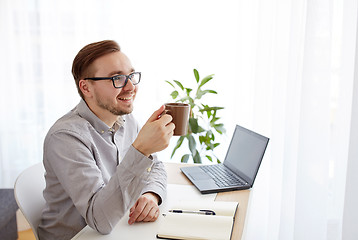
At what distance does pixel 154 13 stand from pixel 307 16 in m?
1.17

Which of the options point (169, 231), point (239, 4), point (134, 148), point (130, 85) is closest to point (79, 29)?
point (239, 4)

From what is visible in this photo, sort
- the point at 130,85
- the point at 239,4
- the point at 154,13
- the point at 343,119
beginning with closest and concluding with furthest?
the point at 130,85, the point at 343,119, the point at 239,4, the point at 154,13

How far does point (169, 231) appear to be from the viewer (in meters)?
1.17

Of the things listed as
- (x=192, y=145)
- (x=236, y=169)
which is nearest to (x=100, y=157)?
(x=236, y=169)

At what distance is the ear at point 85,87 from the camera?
1.50 m

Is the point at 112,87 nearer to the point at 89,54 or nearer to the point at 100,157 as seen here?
the point at 89,54

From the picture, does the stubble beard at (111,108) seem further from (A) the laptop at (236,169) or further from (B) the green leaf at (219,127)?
(B) the green leaf at (219,127)

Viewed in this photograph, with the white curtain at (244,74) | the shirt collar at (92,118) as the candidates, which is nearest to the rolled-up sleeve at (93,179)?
the shirt collar at (92,118)

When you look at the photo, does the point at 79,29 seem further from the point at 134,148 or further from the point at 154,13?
the point at 134,148

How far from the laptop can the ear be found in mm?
577

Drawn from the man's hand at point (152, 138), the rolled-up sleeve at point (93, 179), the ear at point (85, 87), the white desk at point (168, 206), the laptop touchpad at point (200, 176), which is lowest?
the white desk at point (168, 206)

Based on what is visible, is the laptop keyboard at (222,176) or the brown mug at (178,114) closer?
the brown mug at (178,114)

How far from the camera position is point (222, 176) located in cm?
171

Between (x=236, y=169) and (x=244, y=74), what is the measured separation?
41.7 inches
